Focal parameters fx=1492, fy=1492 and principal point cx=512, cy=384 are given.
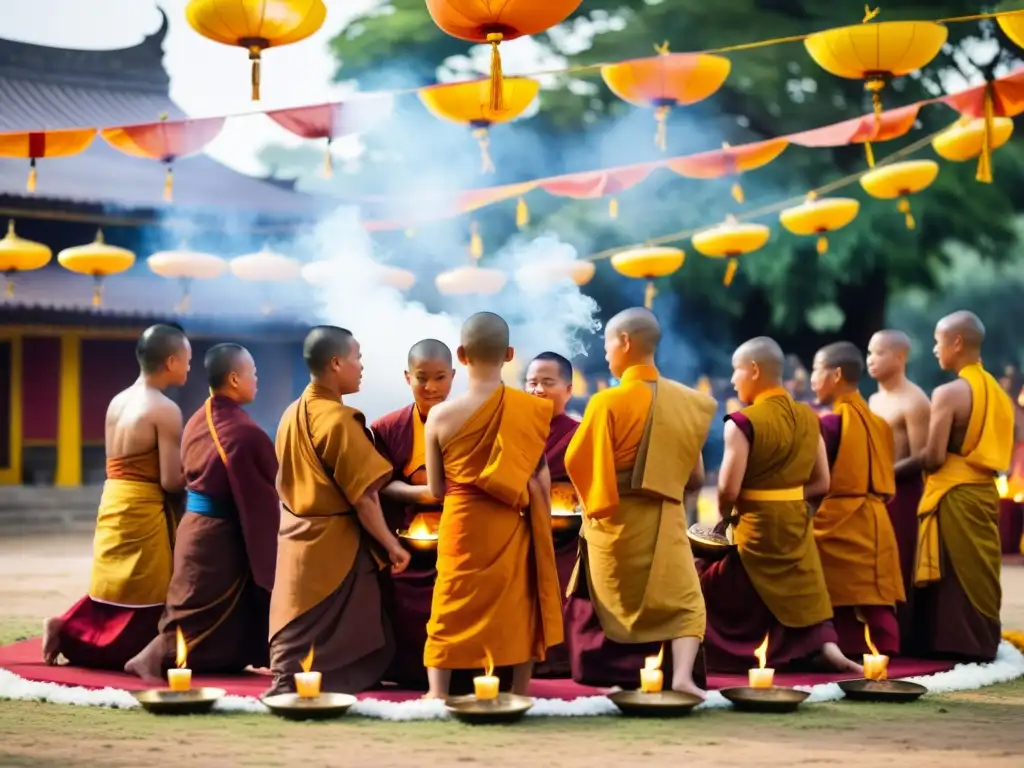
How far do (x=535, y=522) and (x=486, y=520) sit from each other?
0.75 feet

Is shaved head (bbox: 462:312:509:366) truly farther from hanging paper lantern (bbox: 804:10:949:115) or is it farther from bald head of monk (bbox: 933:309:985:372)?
hanging paper lantern (bbox: 804:10:949:115)

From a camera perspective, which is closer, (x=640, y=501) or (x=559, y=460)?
(x=640, y=501)

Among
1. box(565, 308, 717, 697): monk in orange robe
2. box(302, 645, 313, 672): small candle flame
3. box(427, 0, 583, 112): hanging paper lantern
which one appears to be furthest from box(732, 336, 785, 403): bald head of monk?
box(302, 645, 313, 672): small candle flame

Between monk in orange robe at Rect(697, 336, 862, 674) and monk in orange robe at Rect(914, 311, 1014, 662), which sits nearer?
monk in orange robe at Rect(697, 336, 862, 674)

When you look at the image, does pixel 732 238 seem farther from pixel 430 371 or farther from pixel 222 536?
pixel 222 536

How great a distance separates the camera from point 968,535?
759 centimetres

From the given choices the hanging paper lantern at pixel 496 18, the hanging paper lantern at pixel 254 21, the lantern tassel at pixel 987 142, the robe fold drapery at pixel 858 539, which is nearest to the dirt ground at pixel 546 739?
the robe fold drapery at pixel 858 539

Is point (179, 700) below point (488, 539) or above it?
below

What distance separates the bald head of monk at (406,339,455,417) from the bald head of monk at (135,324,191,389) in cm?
129

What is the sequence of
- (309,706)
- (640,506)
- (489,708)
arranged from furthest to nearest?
1. (640,506)
2. (309,706)
3. (489,708)

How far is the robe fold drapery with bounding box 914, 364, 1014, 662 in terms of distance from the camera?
7.55m

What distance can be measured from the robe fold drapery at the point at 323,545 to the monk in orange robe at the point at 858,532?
2.47 meters

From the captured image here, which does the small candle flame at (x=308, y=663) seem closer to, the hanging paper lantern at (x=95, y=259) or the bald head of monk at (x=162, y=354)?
the bald head of monk at (x=162, y=354)

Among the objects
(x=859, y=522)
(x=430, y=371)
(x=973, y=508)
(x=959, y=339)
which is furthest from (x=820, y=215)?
(x=430, y=371)
